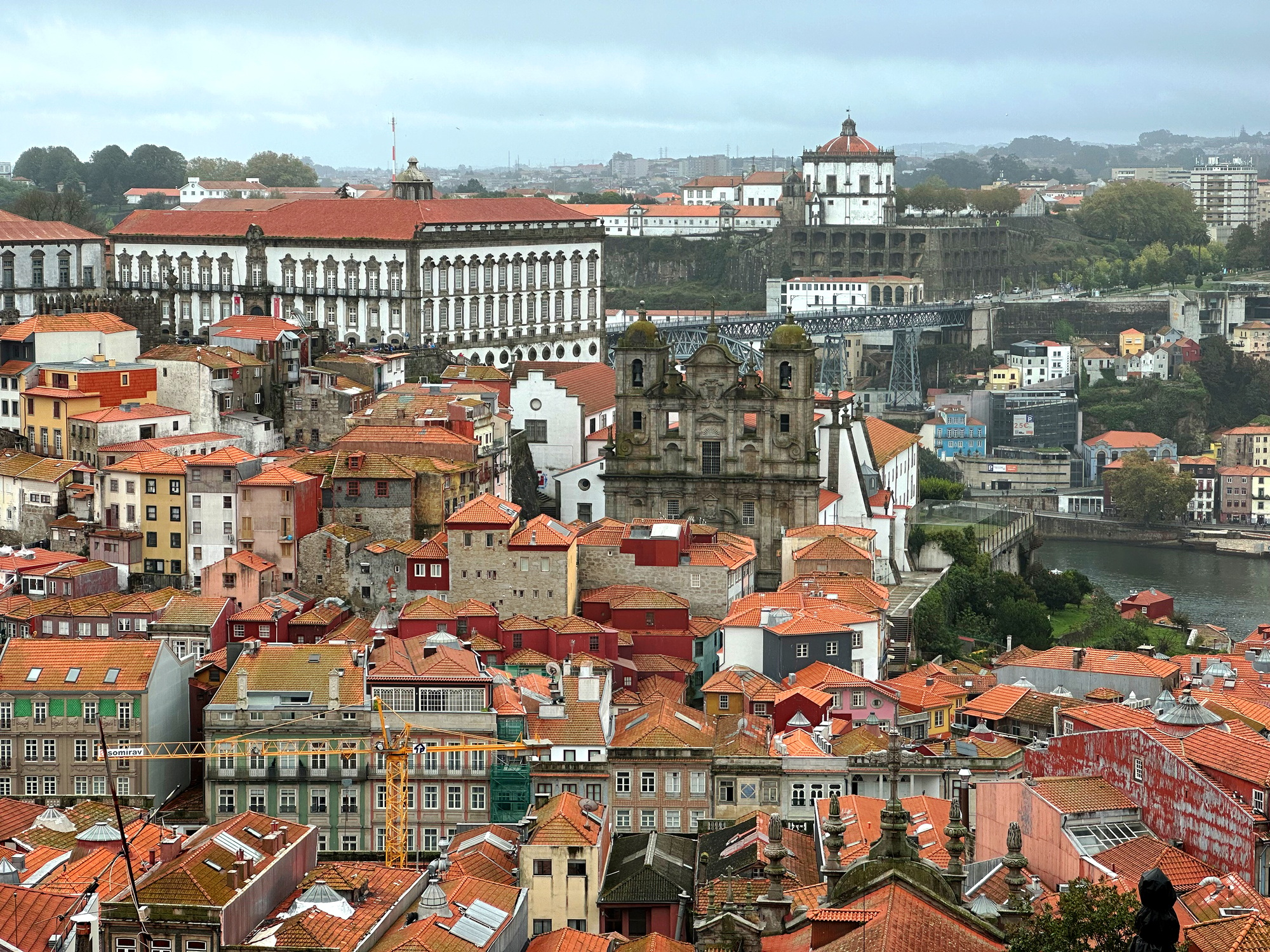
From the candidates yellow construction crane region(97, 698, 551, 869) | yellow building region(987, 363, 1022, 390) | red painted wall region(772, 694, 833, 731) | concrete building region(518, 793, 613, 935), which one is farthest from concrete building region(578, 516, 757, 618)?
yellow building region(987, 363, 1022, 390)

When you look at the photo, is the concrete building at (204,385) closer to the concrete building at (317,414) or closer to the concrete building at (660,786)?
the concrete building at (317,414)

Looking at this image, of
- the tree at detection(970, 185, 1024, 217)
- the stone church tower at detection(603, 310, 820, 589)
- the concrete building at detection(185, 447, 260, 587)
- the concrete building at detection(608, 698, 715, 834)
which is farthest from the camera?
the tree at detection(970, 185, 1024, 217)

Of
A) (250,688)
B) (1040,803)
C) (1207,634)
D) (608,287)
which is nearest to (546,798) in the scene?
(250,688)

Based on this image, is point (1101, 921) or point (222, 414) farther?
point (222, 414)

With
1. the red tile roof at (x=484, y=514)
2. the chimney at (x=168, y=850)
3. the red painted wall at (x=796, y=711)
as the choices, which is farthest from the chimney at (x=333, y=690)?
the red tile roof at (x=484, y=514)

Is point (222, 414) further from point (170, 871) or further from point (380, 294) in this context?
point (170, 871)

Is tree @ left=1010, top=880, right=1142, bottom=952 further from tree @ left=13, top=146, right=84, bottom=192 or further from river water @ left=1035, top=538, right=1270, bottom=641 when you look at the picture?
tree @ left=13, top=146, right=84, bottom=192
